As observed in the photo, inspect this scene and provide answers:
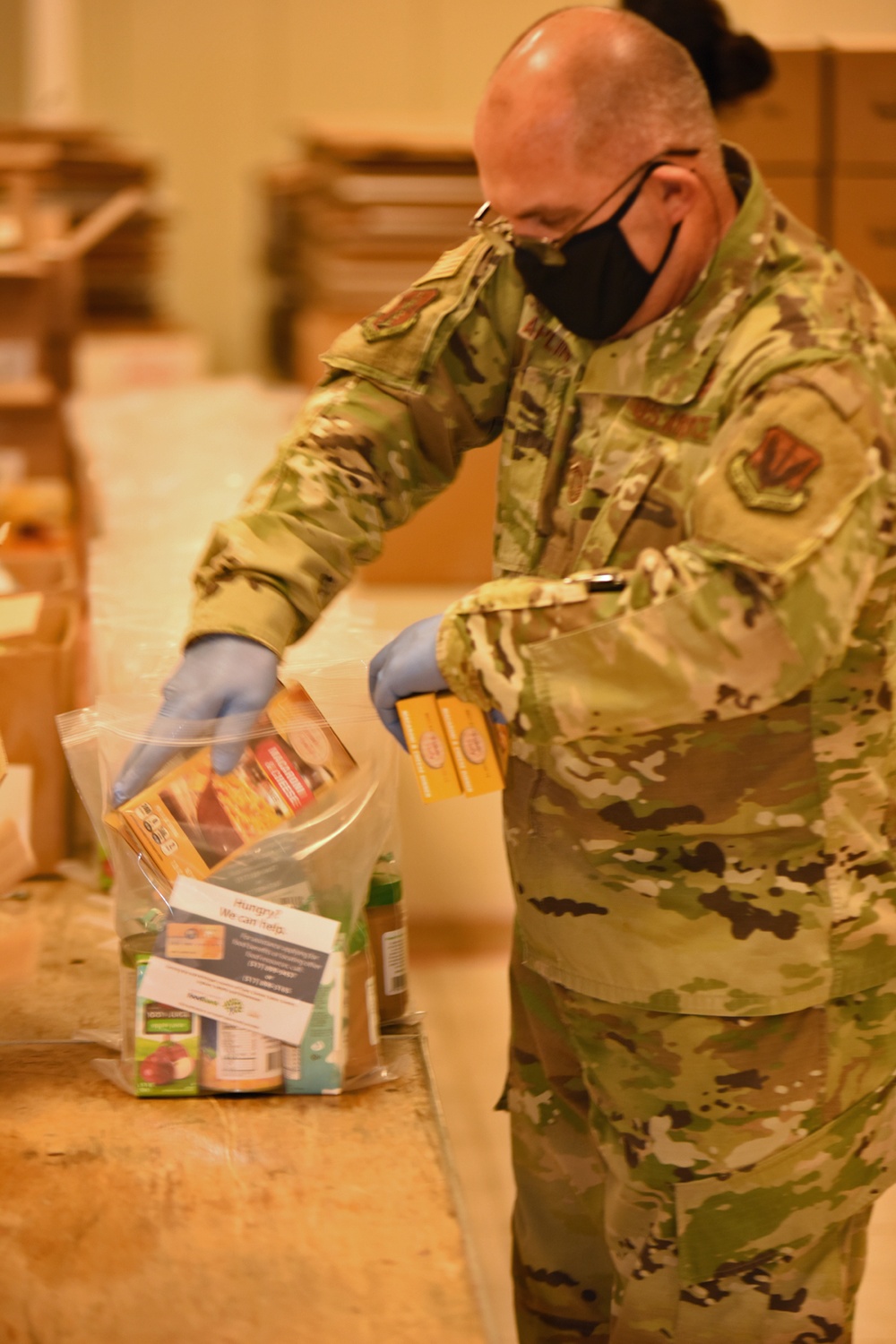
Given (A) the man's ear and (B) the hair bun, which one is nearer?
(A) the man's ear

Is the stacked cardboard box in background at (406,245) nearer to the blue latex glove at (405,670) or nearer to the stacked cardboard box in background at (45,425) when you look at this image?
the stacked cardboard box in background at (45,425)

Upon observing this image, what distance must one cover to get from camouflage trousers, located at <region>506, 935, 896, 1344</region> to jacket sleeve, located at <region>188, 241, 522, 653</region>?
18.0 inches

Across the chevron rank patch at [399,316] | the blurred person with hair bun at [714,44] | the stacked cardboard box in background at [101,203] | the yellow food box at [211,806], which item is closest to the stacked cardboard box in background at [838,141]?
the blurred person with hair bun at [714,44]

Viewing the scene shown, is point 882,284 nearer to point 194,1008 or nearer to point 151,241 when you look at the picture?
point 194,1008

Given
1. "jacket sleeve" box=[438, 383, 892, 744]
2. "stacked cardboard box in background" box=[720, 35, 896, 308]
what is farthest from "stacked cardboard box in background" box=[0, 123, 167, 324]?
"jacket sleeve" box=[438, 383, 892, 744]

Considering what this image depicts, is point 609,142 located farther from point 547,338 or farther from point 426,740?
point 426,740

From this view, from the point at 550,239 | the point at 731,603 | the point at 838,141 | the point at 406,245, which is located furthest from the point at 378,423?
the point at 406,245

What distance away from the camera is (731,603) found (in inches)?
37.6

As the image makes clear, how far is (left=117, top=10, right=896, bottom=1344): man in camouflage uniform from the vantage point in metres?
0.98

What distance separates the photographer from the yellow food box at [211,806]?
108cm

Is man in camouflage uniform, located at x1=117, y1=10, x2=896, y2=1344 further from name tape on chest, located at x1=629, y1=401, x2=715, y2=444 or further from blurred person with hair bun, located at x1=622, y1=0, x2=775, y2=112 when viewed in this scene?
blurred person with hair bun, located at x1=622, y1=0, x2=775, y2=112

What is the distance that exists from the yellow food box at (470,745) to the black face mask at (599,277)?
34cm

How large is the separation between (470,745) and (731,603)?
24 cm

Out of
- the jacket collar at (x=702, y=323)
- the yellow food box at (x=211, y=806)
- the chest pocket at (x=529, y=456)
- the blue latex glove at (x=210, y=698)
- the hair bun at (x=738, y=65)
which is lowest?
the yellow food box at (x=211, y=806)
